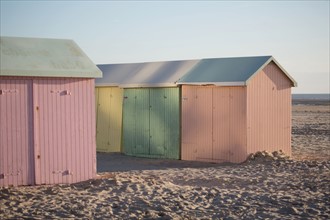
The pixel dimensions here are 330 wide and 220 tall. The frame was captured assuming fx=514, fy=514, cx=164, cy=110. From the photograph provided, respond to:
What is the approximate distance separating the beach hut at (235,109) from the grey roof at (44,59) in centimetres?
582

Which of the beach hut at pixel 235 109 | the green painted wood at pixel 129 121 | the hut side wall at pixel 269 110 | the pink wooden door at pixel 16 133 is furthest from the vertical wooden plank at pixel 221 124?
the pink wooden door at pixel 16 133

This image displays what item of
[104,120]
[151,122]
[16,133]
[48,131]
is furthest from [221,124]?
[16,133]

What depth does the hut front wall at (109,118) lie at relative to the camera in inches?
800

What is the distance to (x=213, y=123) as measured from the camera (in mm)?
17578

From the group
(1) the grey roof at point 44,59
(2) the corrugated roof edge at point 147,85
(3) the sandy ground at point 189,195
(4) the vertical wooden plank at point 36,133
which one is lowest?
(3) the sandy ground at point 189,195

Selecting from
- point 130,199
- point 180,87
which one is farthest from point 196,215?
point 180,87

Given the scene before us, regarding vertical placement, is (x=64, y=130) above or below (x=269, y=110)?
below

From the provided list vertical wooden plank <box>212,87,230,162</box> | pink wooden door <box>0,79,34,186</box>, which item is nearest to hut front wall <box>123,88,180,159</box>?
vertical wooden plank <box>212,87,230,162</box>

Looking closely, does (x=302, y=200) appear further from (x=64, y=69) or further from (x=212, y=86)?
(x=212, y=86)

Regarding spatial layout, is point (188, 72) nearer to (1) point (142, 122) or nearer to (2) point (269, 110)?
(1) point (142, 122)

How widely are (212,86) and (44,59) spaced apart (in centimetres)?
697

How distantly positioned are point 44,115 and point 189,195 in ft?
12.6

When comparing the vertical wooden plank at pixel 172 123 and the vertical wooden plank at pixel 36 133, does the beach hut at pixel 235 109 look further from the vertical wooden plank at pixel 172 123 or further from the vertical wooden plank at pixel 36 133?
the vertical wooden plank at pixel 36 133

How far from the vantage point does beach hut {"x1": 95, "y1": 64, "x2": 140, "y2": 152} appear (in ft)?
66.7
